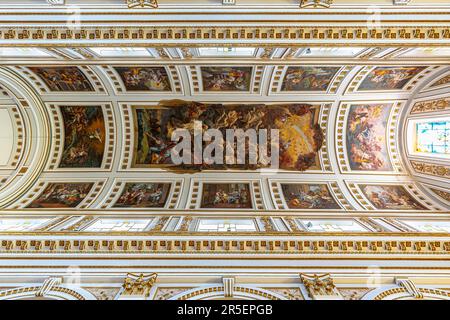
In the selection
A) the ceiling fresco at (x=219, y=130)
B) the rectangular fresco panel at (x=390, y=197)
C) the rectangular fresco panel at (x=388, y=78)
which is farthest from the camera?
the ceiling fresco at (x=219, y=130)

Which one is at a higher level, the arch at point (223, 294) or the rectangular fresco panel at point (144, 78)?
the rectangular fresco panel at point (144, 78)

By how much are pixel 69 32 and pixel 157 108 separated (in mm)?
5886

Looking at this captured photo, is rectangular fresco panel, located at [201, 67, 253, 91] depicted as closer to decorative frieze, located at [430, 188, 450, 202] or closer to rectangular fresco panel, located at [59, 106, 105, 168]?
rectangular fresco panel, located at [59, 106, 105, 168]

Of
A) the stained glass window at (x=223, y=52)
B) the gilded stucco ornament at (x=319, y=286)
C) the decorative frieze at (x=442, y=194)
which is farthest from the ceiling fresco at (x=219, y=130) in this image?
the gilded stucco ornament at (x=319, y=286)

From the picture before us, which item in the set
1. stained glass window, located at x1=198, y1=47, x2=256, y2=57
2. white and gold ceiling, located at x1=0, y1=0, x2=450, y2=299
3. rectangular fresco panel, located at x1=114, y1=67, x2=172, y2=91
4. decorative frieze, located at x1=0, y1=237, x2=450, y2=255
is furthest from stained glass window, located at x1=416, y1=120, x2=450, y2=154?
rectangular fresco panel, located at x1=114, y1=67, x2=172, y2=91

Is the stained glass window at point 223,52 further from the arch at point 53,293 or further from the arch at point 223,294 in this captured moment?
the arch at point 53,293

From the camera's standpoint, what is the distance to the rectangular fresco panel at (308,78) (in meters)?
12.3

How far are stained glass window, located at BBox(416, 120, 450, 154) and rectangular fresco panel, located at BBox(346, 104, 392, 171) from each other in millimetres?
1550

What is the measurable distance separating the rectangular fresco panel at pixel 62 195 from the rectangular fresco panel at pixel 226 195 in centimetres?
559

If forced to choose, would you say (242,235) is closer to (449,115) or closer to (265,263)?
(265,263)

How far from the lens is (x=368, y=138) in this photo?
14.4 m

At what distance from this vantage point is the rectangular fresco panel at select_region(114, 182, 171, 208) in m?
13.1

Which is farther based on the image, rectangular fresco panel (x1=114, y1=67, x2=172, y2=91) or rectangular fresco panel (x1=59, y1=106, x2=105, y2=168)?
rectangular fresco panel (x1=59, y1=106, x2=105, y2=168)

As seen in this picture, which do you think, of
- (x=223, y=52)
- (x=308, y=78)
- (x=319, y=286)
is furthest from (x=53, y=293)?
(x=308, y=78)
